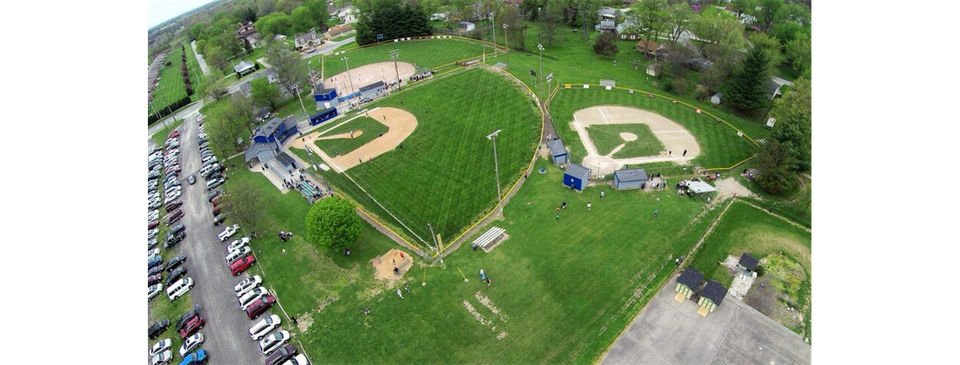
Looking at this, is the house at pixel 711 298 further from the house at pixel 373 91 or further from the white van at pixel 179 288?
the house at pixel 373 91

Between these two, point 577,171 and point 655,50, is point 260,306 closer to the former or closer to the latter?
point 577,171

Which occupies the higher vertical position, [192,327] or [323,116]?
[323,116]

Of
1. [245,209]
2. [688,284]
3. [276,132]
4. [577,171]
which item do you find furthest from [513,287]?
[276,132]

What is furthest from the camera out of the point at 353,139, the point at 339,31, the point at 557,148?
the point at 339,31

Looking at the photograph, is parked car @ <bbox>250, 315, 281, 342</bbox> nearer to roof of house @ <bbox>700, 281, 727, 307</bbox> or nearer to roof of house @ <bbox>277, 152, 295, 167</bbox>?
roof of house @ <bbox>277, 152, 295, 167</bbox>

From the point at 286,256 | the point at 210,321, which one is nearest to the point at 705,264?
the point at 286,256

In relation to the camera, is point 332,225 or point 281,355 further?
point 332,225

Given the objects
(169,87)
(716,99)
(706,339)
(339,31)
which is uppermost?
(339,31)

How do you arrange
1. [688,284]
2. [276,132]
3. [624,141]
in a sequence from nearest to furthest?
1. [688,284]
2. [624,141]
3. [276,132]
